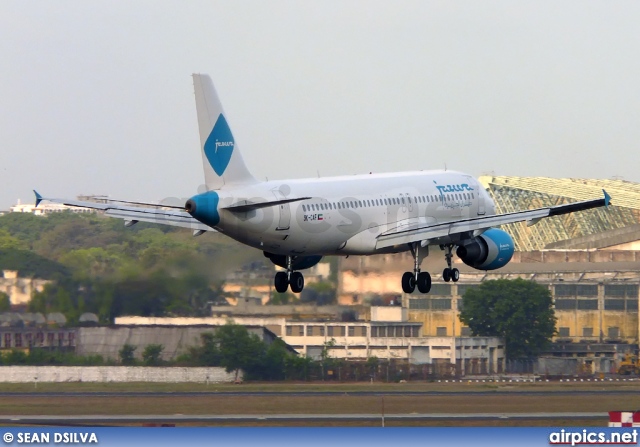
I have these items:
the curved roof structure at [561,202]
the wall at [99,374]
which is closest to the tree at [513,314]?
the wall at [99,374]

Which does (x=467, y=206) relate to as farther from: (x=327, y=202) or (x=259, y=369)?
(x=259, y=369)

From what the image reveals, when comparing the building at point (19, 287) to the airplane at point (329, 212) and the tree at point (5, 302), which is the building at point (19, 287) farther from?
the airplane at point (329, 212)

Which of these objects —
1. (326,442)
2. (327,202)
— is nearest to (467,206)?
(327,202)

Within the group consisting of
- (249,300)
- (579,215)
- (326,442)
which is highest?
(579,215)

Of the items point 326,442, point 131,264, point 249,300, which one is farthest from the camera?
point 249,300

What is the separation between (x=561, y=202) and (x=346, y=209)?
376ft

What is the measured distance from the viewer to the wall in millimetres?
87438

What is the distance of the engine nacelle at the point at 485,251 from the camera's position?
6875 cm

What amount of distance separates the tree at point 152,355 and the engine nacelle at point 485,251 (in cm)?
2486

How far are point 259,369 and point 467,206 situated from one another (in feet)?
87.6

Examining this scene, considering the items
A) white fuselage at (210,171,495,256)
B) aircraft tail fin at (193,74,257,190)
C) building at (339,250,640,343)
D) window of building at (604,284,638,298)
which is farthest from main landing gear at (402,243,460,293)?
window of building at (604,284,638,298)

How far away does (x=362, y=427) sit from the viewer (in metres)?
72.2

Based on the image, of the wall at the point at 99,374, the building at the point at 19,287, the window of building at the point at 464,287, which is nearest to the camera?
the building at the point at 19,287

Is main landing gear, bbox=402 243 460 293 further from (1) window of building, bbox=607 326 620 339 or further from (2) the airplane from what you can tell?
(1) window of building, bbox=607 326 620 339
